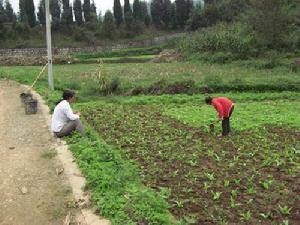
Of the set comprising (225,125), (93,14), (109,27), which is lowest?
(225,125)

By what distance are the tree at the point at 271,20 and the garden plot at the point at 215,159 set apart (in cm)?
1468

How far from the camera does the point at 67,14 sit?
6469 centimetres

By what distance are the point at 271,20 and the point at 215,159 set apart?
844 inches

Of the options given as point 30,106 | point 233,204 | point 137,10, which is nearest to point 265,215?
point 233,204

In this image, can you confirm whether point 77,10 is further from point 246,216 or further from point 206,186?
point 246,216

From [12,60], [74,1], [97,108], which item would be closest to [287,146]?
[97,108]

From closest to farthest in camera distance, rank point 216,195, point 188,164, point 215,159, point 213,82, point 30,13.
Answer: point 216,195
point 188,164
point 215,159
point 213,82
point 30,13

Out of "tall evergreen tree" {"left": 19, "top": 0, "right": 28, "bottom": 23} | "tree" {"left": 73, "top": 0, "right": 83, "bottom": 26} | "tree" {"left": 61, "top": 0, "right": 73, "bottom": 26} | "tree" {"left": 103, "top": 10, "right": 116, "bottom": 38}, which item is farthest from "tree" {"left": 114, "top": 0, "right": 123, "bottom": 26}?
"tall evergreen tree" {"left": 19, "top": 0, "right": 28, "bottom": 23}

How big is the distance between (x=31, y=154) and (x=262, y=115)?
6948 mm

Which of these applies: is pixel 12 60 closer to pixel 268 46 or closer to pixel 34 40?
pixel 34 40

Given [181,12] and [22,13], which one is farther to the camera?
[181,12]

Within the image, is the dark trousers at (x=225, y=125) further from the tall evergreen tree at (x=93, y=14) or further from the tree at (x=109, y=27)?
the tall evergreen tree at (x=93, y=14)

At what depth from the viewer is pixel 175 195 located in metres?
6.97

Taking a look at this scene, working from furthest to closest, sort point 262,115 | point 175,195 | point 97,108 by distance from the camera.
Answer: point 97,108 < point 262,115 < point 175,195
